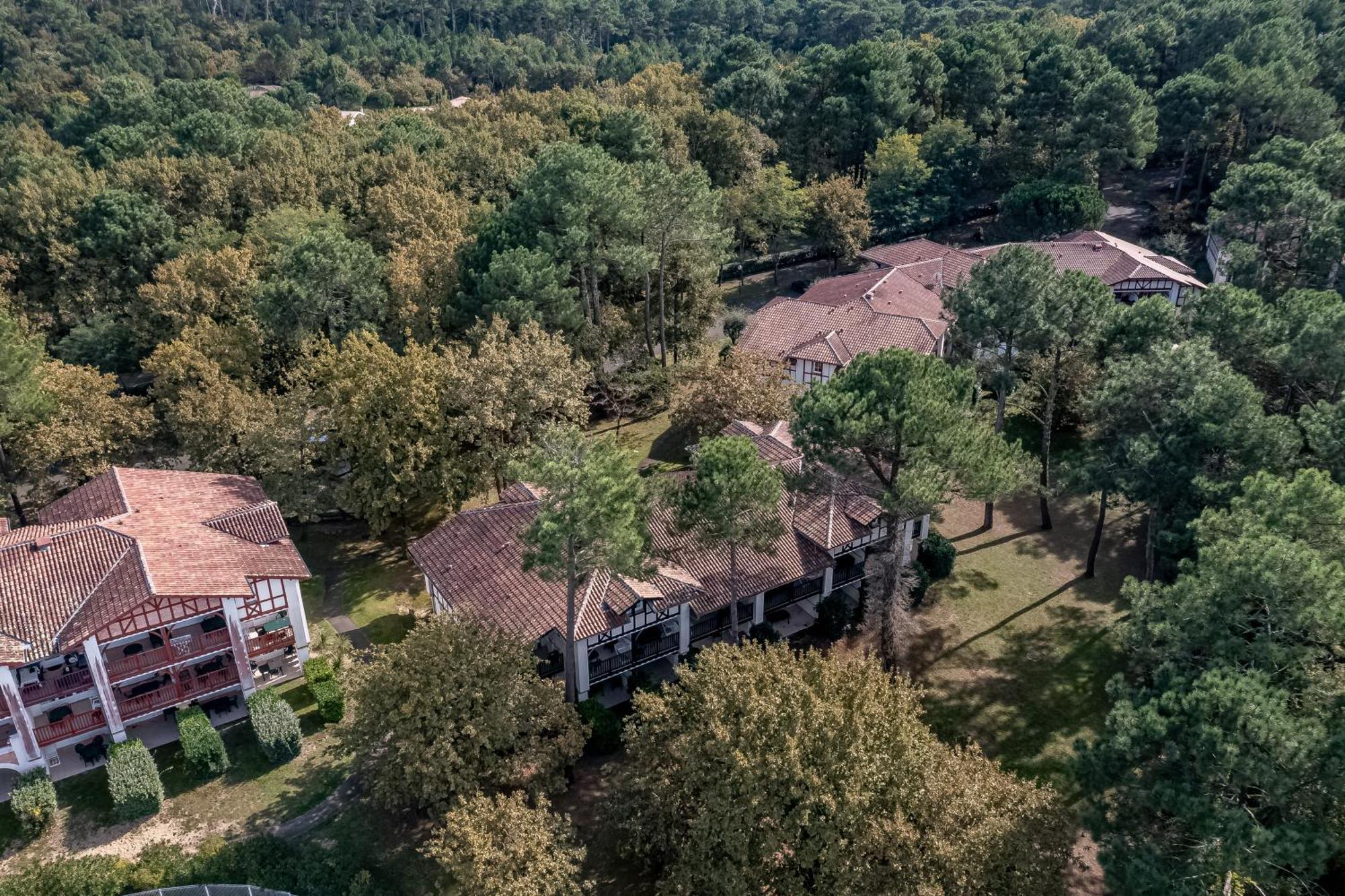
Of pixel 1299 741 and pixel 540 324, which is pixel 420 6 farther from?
pixel 1299 741

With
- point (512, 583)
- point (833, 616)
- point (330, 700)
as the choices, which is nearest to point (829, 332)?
point (833, 616)

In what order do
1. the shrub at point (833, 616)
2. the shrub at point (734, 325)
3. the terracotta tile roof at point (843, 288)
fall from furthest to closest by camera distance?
the shrub at point (734, 325), the terracotta tile roof at point (843, 288), the shrub at point (833, 616)

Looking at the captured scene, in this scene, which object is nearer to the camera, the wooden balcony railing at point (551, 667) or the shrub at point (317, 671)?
the shrub at point (317, 671)

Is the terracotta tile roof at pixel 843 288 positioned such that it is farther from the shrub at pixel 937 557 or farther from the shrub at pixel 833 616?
the shrub at pixel 833 616

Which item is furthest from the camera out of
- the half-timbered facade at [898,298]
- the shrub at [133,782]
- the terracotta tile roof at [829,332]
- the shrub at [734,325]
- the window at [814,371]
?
the shrub at [734,325]

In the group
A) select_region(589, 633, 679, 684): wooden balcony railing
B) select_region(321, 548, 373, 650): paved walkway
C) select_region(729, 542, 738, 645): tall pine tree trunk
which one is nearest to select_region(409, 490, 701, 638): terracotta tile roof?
select_region(729, 542, 738, 645): tall pine tree trunk

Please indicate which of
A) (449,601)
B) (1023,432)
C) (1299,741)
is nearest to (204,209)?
(449,601)

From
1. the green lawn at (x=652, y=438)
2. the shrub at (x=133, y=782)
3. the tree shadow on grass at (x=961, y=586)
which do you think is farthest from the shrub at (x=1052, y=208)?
the shrub at (x=133, y=782)

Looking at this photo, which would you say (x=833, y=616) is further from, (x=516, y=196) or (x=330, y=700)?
(x=516, y=196)
